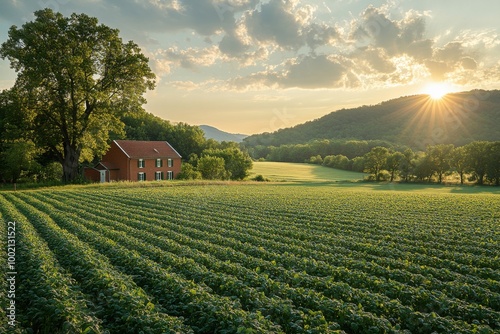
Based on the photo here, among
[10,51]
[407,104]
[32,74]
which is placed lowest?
[32,74]

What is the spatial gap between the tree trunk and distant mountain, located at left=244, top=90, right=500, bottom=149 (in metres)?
109

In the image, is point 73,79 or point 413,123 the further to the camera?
point 413,123

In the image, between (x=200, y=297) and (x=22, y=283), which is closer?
(x=200, y=297)

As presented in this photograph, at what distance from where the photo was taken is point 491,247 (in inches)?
607

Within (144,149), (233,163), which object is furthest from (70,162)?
(233,163)

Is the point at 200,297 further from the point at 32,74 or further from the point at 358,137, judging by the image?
the point at 358,137

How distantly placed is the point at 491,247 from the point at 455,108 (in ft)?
475

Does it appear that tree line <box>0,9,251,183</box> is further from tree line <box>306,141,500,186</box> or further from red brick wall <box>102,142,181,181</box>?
tree line <box>306,141,500,186</box>

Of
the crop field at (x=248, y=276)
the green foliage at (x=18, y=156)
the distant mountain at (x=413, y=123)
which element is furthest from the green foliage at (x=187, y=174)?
the distant mountain at (x=413, y=123)

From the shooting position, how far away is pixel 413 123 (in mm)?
147000

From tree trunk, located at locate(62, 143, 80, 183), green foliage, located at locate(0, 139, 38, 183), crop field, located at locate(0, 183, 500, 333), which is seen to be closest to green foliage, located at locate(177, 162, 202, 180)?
tree trunk, located at locate(62, 143, 80, 183)

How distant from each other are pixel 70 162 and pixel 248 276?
1655 inches

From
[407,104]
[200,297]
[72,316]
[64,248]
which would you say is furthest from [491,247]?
[407,104]

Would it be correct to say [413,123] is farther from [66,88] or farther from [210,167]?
[66,88]
